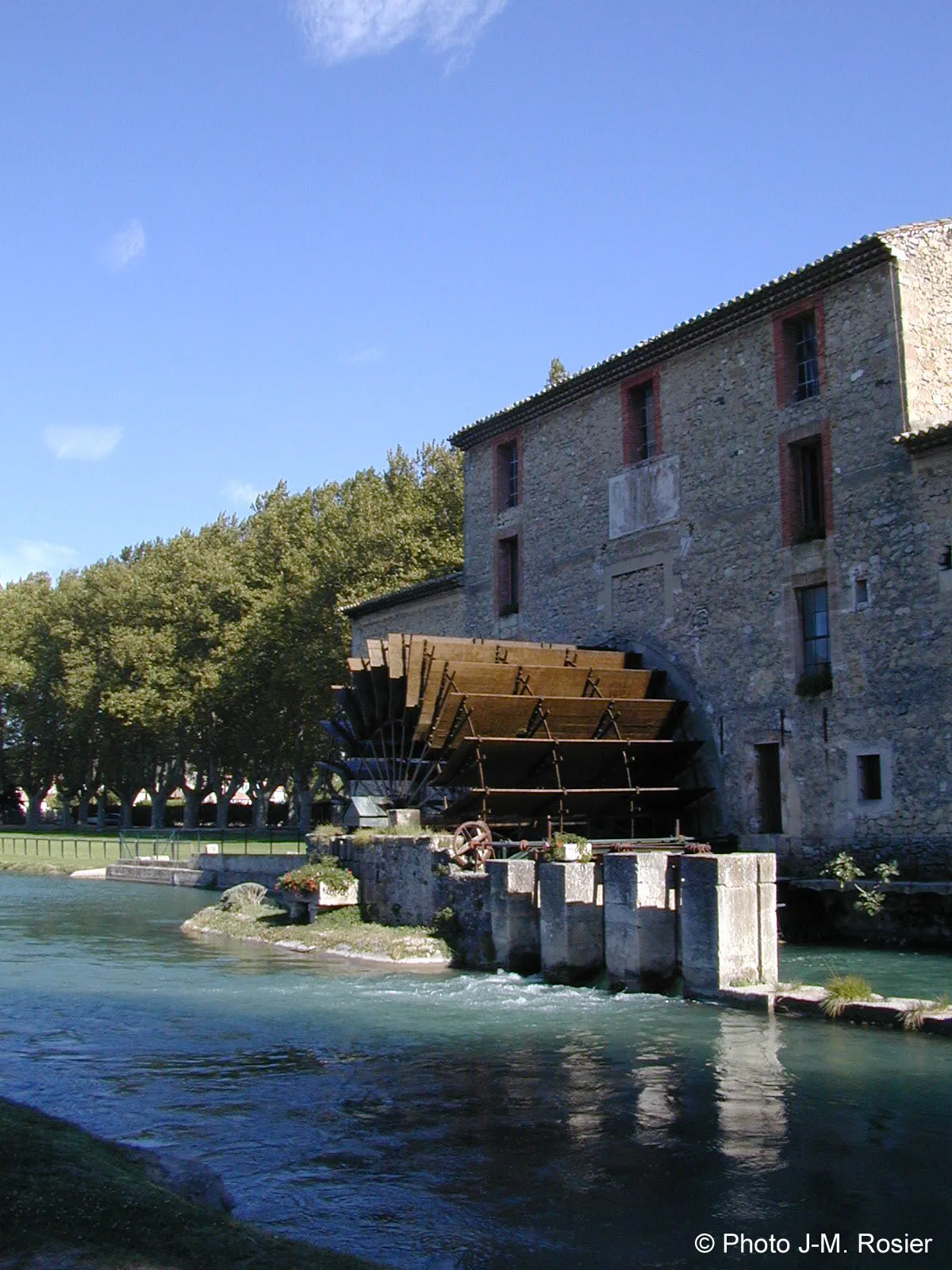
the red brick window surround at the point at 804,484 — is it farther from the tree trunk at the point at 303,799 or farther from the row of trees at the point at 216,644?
the tree trunk at the point at 303,799

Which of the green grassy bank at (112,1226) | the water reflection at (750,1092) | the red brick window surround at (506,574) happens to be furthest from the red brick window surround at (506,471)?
the green grassy bank at (112,1226)

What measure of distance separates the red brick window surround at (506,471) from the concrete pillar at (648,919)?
12.5 m

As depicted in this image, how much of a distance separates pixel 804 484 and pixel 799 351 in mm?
1931

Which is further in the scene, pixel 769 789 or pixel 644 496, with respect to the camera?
pixel 644 496

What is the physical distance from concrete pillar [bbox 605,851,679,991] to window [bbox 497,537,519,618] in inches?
463

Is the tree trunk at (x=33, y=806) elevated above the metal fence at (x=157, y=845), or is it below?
above

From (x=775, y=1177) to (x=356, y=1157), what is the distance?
206 centimetres

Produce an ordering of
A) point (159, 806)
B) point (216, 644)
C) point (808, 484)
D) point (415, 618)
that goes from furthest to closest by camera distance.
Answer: point (159, 806), point (216, 644), point (415, 618), point (808, 484)

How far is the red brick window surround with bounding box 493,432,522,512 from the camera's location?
895 inches

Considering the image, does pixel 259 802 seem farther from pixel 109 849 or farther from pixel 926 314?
pixel 926 314

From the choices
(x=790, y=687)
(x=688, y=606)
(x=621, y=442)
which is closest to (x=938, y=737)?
(x=790, y=687)

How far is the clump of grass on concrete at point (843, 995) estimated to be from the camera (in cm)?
927

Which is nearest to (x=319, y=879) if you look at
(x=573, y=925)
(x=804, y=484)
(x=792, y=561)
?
(x=573, y=925)

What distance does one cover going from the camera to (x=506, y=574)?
2278 centimetres
